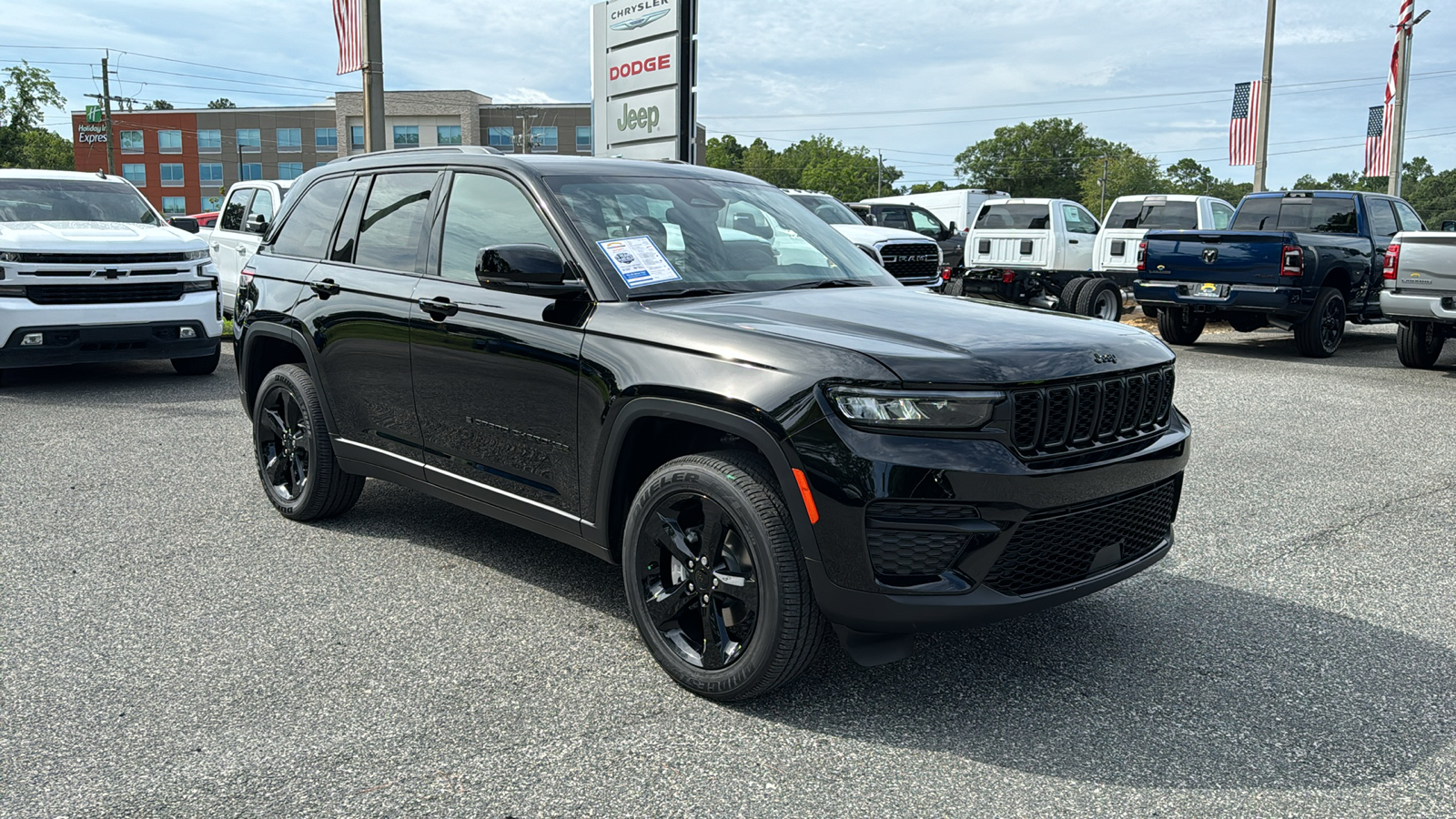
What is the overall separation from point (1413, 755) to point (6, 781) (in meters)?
3.89

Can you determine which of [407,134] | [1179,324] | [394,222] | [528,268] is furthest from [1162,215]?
[407,134]

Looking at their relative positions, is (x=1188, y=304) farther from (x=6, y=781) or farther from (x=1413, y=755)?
(x=6, y=781)

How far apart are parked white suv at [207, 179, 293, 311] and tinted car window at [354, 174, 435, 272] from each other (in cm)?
937

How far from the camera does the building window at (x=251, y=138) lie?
303 ft

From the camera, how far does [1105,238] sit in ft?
63.3

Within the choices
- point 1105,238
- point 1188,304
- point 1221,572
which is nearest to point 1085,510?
point 1221,572

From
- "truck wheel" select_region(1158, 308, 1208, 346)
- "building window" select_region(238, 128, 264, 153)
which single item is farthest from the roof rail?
"building window" select_region(238, 128, 264, 153)

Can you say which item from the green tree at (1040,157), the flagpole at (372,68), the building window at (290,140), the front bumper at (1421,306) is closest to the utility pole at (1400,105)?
the front bumper at (1421,306)

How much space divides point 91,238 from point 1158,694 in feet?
31.5

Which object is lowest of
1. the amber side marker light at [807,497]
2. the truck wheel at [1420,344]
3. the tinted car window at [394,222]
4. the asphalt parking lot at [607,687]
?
the asphalt parking lot at [607,687]

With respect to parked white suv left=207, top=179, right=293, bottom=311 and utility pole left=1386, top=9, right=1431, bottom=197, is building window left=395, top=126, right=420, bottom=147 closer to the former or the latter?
utility pole left=1386, top=9, right=1431, bottom=197

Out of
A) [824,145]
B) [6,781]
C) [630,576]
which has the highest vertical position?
[824,145]

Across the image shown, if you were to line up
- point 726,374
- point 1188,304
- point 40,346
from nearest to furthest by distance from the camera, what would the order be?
1. point 726,374
2. point 40,346
3. point 1188,304

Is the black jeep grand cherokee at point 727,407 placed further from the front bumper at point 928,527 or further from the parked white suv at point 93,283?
the parked white suv at point 93,283
